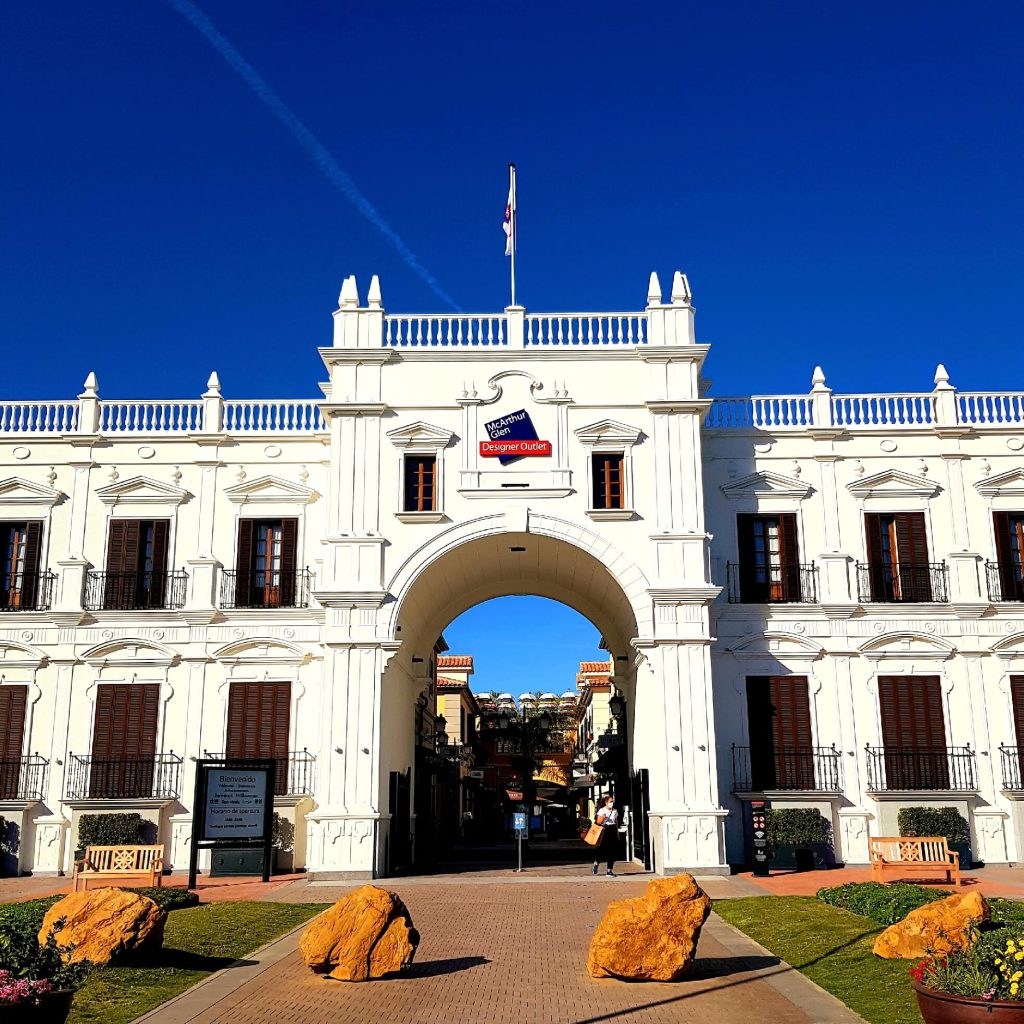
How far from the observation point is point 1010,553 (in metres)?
26.9

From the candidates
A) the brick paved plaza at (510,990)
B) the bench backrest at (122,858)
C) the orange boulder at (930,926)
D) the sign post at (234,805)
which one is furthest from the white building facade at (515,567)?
the orange boulder at (930,926)

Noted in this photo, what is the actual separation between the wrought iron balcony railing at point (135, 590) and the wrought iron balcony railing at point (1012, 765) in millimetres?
19534

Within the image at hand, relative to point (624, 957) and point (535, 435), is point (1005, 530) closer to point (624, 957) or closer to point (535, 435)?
point (535, 435)

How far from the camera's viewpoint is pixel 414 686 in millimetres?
29250

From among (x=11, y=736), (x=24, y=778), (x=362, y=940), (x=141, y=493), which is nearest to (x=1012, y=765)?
(x=362, y=940)

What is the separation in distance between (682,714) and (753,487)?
21.2 ft

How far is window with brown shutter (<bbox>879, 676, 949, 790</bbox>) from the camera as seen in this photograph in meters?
25.3

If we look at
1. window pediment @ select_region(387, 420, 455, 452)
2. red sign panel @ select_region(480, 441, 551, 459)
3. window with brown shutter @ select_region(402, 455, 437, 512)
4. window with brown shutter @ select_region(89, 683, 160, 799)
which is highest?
window pediment @ select_region(387, 420, 455, 452)

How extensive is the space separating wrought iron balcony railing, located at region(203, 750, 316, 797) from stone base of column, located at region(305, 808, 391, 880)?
2.20m

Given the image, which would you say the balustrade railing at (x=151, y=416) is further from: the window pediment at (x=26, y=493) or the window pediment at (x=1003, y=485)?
the window pediment at (x=1003, y=485)

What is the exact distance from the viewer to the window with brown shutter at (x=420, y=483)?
996 inches

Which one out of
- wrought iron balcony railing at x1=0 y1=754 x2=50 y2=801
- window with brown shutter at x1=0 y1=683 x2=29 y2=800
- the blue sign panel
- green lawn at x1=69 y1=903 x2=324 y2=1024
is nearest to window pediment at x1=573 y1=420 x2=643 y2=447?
the blue sign panel

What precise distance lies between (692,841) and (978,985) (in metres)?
15.2

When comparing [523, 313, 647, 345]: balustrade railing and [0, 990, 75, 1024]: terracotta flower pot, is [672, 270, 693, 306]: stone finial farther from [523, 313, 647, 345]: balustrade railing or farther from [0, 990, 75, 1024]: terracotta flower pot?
[0, 990, 75, 1024]: terracotta flower pot
